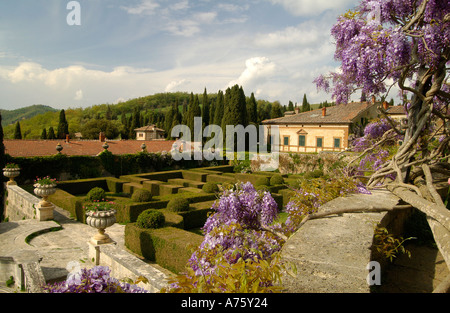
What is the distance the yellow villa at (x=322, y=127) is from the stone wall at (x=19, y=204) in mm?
23711

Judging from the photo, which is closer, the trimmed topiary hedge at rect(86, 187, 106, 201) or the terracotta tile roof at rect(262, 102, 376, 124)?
the trimmed topiary hedge at rect(86, 187, 106, 201)

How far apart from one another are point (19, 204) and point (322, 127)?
2534cm

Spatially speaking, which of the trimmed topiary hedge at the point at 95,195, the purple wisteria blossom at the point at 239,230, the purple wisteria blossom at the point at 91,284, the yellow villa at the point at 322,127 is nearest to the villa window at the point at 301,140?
the yellow villa at the point at 322,127

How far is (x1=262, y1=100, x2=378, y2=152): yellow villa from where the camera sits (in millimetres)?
28953

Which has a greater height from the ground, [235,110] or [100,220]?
[235,110]

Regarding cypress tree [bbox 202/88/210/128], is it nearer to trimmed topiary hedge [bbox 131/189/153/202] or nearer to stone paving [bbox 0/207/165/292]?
trimmed topiary hedge [bbox 131/189/153/202]

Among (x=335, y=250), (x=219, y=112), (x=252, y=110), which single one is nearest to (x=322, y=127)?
(x=252, y=110)

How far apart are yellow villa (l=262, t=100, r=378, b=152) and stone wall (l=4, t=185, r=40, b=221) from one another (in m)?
23.7

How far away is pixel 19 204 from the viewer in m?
13.5

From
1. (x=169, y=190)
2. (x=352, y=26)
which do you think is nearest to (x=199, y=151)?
(x=169, y=190)

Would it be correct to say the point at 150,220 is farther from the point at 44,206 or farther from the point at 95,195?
the point at 44,206

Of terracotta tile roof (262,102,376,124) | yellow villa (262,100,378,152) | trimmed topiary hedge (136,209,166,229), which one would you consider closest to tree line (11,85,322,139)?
yellow villa (262,100,378,152)

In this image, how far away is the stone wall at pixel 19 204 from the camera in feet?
40.1
